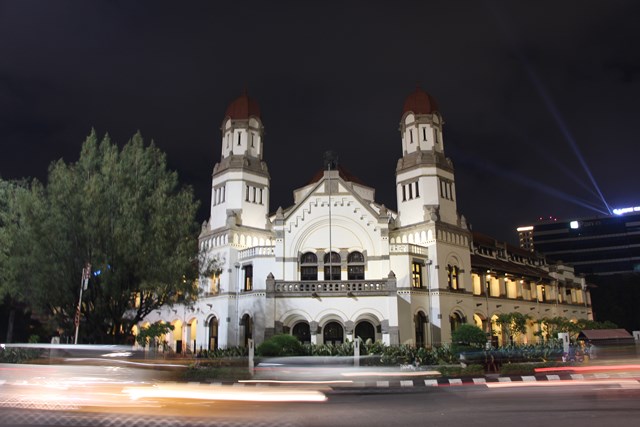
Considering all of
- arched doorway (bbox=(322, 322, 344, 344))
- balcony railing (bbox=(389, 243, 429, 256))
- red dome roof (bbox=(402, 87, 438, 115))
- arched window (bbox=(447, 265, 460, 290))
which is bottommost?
arched doorway (bbox=(322, 322, 344, 344))

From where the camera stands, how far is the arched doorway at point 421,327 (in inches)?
1746

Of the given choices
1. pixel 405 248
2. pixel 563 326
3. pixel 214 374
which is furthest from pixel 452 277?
pixel 214 374

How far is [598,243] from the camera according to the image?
120375 mm

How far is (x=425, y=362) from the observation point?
3253 cm

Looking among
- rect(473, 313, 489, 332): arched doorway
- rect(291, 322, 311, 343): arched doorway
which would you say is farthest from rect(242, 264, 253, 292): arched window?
rect(473, 313, 489, 332): arched doorway

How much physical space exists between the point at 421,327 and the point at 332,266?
9135 millimetres

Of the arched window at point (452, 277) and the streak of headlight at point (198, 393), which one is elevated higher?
the arched window at point (452, 277)

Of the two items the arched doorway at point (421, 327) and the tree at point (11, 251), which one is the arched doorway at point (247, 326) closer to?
the arched doorway at point (421, 327)

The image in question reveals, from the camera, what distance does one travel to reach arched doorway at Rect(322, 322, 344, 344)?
42188 millimetres

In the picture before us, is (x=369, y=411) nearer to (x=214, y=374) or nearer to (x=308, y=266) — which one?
(x=214, y=374)

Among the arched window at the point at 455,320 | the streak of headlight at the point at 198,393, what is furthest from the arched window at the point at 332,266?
the streak of headlight at the point at 198,393

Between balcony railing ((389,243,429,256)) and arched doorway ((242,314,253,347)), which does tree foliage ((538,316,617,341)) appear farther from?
arched doorway ((242,314,253,347))

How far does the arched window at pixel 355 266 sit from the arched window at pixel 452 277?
8.31 m

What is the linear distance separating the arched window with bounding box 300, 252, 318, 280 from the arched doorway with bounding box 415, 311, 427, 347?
9352 millimetres
